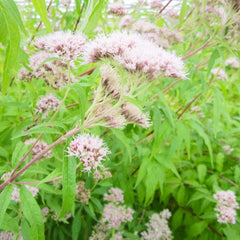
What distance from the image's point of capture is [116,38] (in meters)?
0.93

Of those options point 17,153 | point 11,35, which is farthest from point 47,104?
point 11,35

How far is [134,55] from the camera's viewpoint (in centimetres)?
88

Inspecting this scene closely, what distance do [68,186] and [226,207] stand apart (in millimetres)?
1354

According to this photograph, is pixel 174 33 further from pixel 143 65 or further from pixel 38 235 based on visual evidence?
pixel 38 235

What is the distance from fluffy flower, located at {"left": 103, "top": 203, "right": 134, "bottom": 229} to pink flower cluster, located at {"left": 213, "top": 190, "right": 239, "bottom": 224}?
2.13ft

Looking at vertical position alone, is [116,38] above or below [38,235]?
above

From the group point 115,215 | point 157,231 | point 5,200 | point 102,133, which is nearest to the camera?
point 5,200

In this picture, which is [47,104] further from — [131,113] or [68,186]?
[68,186]

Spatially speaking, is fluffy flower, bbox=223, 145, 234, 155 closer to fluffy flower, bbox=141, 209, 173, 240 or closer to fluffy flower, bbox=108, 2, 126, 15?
fluffy flower, bbox=141, 209, 173, 240

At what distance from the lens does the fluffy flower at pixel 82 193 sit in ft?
4.57

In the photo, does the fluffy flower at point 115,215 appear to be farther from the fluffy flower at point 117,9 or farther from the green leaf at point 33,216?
the fluffy flower at point 117,9

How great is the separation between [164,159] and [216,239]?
2.54 ft

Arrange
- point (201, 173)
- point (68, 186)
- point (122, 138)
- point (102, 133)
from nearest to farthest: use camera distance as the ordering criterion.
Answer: point (68, 186) < point (122, 138) < point (102, 133) < point (201, 173)

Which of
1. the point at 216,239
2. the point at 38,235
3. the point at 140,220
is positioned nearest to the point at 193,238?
the point at 216,239
